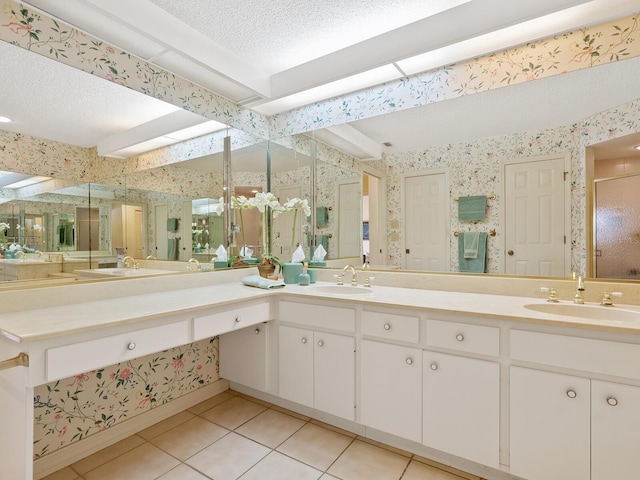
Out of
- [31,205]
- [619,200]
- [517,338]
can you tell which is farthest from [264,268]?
[619,200]

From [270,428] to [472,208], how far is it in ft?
5.89

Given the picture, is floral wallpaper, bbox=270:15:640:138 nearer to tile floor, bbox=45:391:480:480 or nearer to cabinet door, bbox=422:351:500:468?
cabinet door, bbox=422:351:500:468

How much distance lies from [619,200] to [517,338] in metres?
0.89

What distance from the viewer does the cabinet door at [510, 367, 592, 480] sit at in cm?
127

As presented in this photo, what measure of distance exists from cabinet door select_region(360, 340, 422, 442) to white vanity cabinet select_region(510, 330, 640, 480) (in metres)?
0.42

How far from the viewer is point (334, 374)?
187 cm

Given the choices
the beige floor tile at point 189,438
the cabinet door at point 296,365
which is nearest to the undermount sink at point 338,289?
the cabinet door at point 296,365

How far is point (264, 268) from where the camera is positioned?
2.63 meters

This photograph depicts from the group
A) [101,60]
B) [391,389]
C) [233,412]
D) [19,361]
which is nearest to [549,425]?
[391,389]

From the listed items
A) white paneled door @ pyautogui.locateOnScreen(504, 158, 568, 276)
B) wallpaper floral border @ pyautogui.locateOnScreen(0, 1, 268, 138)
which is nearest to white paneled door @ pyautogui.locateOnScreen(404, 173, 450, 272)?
white paneled door @ pyautogui.locateOnScreen(504, 158, 568, 276)

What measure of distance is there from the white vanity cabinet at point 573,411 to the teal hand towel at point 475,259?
1.92 ft

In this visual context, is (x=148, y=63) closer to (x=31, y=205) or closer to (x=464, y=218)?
(x=31, y=205)

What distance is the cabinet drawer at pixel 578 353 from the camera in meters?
1.20

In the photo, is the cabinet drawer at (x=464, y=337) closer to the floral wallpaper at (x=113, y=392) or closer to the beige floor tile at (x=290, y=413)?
the beige floor tile at (x=290, y=413)
